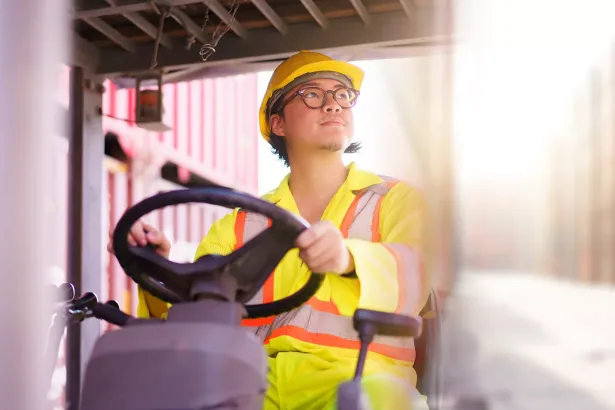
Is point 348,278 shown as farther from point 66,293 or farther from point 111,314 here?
point 66,293

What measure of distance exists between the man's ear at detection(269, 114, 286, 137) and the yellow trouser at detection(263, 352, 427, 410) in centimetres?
58

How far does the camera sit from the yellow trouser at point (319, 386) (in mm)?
1293

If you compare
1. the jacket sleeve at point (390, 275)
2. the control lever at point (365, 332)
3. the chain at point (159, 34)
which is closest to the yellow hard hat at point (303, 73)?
the chain at point (159, 34)

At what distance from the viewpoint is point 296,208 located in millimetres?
1672

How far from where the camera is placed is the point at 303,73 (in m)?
1.72

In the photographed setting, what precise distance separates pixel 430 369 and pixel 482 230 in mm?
593

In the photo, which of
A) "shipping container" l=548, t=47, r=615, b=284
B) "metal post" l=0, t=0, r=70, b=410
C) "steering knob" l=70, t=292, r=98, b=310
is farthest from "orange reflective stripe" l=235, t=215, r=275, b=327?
"metal post" l=0, t=0, r=70, b=410

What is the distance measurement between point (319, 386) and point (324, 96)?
696 millimetres

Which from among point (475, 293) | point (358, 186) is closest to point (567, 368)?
point (475, 293)

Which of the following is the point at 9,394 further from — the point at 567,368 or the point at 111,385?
the point at 567,368

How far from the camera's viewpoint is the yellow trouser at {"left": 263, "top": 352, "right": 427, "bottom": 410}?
1.29m

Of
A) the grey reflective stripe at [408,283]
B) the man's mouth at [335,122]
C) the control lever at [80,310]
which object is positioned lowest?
the control lever at [80,310]

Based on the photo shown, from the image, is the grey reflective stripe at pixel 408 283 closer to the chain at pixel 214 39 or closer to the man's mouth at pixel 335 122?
the man's mouth at pixel 335 122

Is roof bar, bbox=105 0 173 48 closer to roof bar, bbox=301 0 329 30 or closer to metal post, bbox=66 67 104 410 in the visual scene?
metal post, bbox=66 67 104 410
